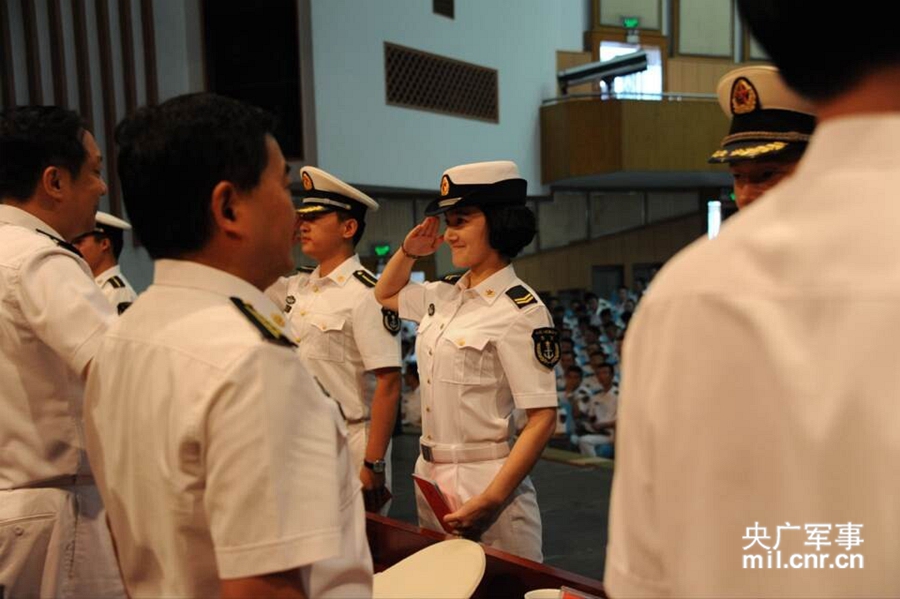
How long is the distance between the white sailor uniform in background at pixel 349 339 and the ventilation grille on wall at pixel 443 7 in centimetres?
693

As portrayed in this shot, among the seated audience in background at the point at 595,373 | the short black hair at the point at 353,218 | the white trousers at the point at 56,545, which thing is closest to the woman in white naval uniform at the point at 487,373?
the short black hair at the point at 353,218

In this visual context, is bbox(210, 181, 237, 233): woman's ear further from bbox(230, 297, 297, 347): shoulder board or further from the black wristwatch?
the black wristwatch

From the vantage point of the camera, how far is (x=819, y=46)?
0.54 metres

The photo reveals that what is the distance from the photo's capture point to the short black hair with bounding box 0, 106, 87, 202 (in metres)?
1.56

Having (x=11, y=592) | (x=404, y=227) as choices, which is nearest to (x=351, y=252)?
(x=11, y=592)

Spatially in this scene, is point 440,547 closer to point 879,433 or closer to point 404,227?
point 879,433

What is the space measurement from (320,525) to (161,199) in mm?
427

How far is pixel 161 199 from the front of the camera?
93 centimetres

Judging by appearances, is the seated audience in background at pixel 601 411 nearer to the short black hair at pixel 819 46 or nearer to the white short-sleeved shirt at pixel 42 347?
the white short-sleeved shirt at pixel 42 347

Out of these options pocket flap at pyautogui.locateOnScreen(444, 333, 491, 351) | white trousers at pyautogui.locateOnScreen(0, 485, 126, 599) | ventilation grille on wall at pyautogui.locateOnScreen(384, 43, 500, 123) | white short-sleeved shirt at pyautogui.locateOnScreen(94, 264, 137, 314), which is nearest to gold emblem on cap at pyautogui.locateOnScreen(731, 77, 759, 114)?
pocket flap at pyautogui.locateOnScreen(444, 333, 491, 351)

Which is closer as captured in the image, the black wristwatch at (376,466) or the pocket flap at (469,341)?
the pocket flap at (469,341)

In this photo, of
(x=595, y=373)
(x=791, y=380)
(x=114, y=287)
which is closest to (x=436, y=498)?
(x=791, y=380)

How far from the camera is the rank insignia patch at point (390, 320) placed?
2.62 metres

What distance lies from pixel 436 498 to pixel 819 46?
164cm
